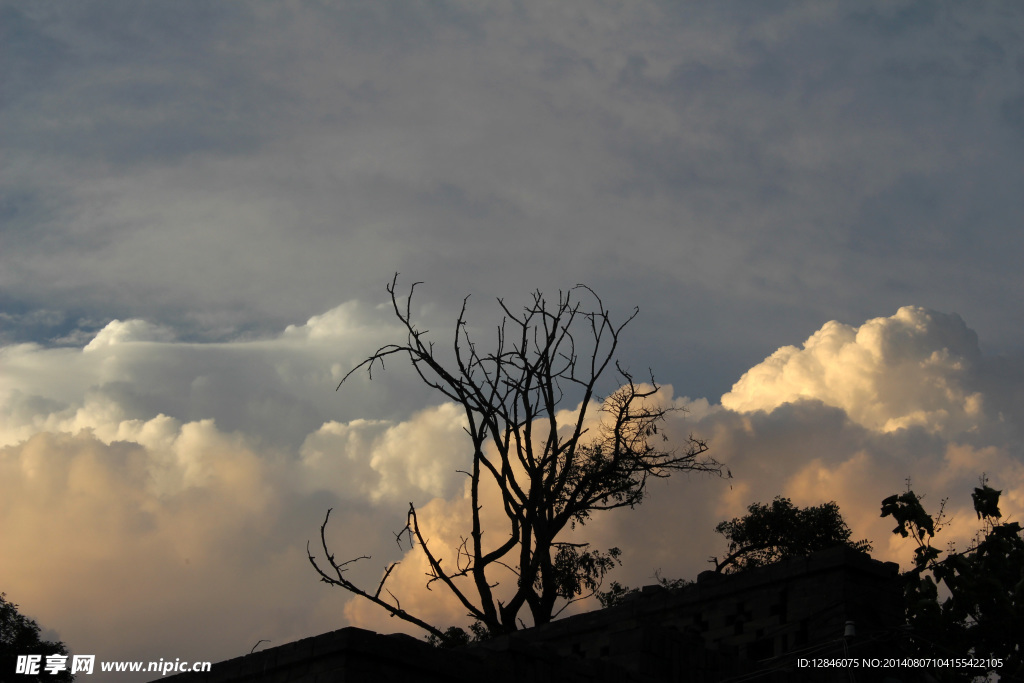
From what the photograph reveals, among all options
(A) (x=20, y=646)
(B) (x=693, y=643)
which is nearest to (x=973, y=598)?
(B) (x=693, y=643)

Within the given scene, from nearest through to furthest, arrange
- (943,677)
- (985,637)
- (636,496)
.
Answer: (943,677)
(985,637)
(636,496)

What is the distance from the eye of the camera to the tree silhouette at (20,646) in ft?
101

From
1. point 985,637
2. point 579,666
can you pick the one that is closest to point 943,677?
point 985,637

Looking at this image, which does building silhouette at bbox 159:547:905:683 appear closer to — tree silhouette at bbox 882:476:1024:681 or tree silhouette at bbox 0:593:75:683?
tree silhouette at bbox 882:476:1024:681

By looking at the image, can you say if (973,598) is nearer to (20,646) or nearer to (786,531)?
(786,531)

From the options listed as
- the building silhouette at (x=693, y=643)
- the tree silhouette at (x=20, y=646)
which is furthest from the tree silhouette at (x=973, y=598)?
the tree silhouette at (x=20, y=646)

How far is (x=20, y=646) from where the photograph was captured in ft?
104

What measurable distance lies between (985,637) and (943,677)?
1.48 metres

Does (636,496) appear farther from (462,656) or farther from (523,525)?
(462,656)

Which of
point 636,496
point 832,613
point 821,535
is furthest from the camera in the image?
point 821,535

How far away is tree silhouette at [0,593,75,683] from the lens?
30.7 meters

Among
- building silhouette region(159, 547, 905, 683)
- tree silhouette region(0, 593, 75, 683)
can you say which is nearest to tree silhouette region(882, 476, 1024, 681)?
building silhouette region(159, 547, 905, 683)

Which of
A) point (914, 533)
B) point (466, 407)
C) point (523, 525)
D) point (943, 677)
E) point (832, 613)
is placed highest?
point (466, 407)

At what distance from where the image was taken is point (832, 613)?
13.4 metres
